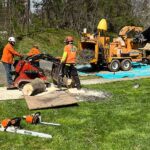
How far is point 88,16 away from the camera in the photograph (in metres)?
33.8

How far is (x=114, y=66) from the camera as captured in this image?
21016 millimetres

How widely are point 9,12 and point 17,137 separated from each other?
2196 centimetres

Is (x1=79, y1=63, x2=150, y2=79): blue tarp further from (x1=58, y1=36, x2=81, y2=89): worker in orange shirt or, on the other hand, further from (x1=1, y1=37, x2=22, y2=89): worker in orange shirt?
(x1=1, y1=37, x2=22, y2=89): worker in orange shirt

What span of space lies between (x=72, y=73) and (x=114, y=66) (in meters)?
6.41

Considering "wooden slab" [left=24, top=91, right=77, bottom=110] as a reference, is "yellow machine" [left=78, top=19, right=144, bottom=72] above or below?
above

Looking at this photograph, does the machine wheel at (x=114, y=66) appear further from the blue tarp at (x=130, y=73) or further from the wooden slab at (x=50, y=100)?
the wooden slab at (x=50, y=100)

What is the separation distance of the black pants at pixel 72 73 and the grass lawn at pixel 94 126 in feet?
5.10

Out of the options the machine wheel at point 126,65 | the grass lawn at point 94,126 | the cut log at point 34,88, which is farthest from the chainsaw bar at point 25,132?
the machine wheel at point 126,65

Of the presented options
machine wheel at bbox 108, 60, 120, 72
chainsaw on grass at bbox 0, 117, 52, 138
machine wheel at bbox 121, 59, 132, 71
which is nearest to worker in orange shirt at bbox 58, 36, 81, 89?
chainsaw on grass at bbox 0, 117, 52, 138

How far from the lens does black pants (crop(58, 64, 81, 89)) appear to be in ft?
48.8

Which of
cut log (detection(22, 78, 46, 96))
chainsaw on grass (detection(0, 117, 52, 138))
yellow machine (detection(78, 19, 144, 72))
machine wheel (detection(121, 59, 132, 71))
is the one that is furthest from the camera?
machine wheel (detection(121, 59, 132, 71))

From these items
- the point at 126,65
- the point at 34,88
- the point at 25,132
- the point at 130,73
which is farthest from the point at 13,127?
the point at 126,65

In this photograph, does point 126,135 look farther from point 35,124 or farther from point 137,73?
point 137,73

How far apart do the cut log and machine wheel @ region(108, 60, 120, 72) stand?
7.59 meters
